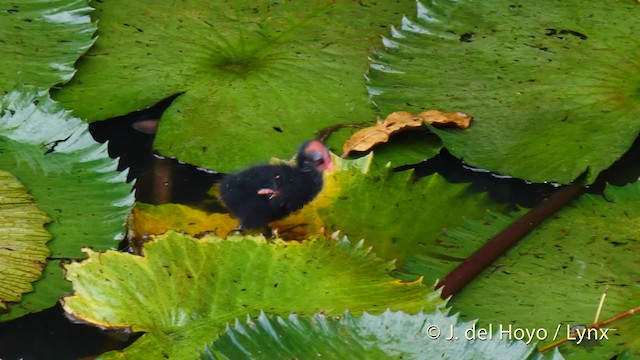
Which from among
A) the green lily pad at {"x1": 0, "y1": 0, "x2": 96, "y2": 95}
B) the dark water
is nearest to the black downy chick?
the dark water

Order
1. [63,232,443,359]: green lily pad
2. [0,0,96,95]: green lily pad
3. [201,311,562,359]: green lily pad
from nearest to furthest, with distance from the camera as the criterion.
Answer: [201,311,562,359]: green lily pad → [63,232,443,359]: green lily pad → [0,0,96,95]: green lily pad

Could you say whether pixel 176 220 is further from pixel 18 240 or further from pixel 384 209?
pixel 384 209

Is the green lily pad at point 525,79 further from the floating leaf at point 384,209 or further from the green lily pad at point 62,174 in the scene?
the green lily pad at point 62,174

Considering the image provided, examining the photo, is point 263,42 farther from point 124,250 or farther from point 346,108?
point 124,250

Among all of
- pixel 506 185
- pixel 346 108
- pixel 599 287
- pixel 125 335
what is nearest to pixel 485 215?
pixel 506 185

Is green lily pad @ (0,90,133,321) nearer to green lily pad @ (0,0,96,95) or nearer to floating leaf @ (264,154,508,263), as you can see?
green lily pad @ (0,0,96,95)
